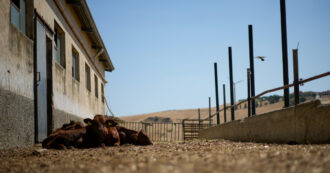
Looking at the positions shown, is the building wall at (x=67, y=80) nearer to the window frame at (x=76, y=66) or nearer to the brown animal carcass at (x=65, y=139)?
the window frame at (x=76, y=66)

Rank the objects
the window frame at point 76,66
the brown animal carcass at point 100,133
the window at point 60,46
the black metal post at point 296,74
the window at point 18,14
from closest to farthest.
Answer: the window at point 18,14 < the black metal post at point 296,74 < the brown animal carcass at point 100,133 < the window at point 60,46 < the window frame at point 76,66

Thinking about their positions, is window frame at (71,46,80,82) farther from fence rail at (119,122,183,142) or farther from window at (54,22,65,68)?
fence rail at (119,122,183,142)

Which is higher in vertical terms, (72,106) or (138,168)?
(72,106)

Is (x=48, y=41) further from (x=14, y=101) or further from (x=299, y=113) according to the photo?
(x=299, y=113)

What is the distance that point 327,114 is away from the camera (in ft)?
20.5

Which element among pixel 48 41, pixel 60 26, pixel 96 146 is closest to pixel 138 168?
pixel 96 146

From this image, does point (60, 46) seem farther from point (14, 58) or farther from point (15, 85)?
point (15, 85)

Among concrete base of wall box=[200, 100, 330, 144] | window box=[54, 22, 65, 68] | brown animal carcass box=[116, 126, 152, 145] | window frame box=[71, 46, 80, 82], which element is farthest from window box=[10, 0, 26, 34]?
concrete base of wall box=[200, 100, 330, 144]

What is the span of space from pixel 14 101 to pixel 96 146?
208 cm

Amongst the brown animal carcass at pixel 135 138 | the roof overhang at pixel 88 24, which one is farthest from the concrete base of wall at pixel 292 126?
the roof overhang at pixel 88 24

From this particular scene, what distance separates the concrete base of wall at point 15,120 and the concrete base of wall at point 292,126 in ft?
19.0

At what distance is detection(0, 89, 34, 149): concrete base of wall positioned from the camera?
20.6ft

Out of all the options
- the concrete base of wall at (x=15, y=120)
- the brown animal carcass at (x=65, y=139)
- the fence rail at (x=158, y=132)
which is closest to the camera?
the concrete base of wall at (x=15, y=120)

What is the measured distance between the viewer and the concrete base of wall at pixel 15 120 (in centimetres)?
628
